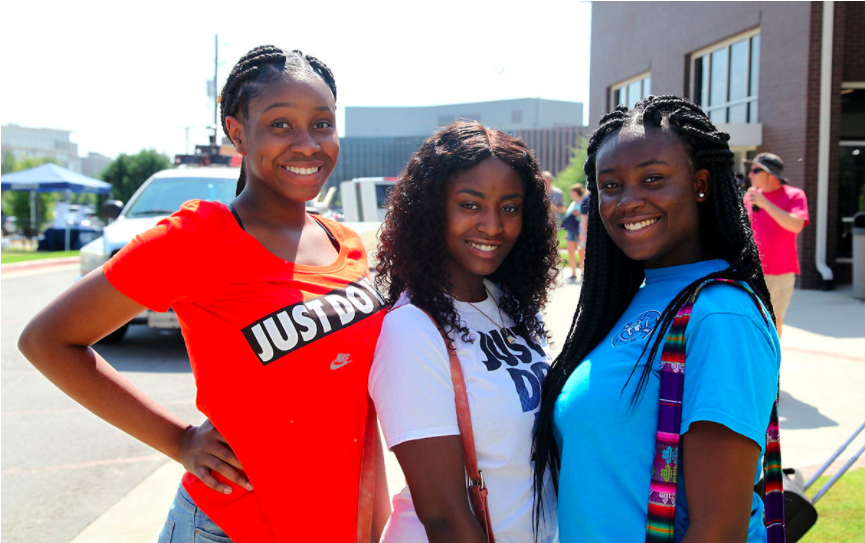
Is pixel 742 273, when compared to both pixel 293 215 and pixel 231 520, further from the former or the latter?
pixel 231 520

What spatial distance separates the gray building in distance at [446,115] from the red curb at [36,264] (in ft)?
228

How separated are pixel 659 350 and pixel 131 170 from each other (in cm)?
4843

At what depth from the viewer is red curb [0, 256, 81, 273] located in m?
17.6

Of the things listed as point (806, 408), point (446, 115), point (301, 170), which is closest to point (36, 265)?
point (806, 408)

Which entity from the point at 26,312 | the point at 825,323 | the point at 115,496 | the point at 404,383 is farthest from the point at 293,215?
the point at 26,312

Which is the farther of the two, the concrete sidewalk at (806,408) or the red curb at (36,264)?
the red curb at (36,264)

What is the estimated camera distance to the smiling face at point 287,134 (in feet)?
6.43

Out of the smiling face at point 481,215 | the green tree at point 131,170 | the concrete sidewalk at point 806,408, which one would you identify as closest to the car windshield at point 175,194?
the concrete sidewalk at point 806,408

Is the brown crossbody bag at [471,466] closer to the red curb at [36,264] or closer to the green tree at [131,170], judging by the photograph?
the red curb at [36,264]

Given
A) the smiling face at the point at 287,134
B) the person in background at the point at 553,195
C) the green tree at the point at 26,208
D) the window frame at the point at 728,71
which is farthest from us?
the green tree at the point at 26,208

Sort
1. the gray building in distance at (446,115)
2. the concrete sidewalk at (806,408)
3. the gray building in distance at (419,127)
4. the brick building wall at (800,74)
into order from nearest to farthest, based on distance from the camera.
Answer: the concrete sidewalk at (806,408) < the brick building wall at (800,74) < the gray building in distance at (419,127) < the gray building in distance at (446,115)

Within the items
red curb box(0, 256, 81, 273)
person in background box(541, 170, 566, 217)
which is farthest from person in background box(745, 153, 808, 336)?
red curb box(0, 256, 81, 273)

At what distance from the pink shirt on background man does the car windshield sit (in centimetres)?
621

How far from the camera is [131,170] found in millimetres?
44844
